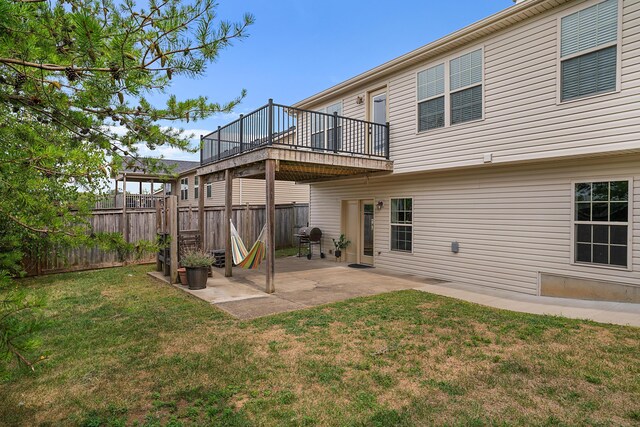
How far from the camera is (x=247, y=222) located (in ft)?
41.8

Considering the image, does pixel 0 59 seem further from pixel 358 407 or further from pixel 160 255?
pixel 160 255

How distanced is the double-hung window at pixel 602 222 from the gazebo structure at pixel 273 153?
410 centimetres

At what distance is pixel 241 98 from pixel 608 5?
20.5 feet

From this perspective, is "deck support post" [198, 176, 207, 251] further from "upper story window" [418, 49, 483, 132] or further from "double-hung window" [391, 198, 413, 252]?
"upper story window" [418, 49, 483, 132]

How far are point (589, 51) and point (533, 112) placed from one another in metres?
1.16

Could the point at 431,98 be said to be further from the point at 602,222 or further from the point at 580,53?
the point at 602,222

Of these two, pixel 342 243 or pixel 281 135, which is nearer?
pixel 281 135

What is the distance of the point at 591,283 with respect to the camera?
618 centimetres

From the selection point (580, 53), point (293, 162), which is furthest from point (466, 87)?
point (293, 162)

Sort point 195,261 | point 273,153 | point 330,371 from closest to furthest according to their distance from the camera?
point 330,371
point 273,153
point 195,261

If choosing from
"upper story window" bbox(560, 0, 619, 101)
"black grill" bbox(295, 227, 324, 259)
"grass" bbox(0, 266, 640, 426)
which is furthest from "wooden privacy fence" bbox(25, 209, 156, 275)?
"upper story window" bbox(560, 0, 619, 101)

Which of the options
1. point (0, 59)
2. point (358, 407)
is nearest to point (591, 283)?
point (358, 407)

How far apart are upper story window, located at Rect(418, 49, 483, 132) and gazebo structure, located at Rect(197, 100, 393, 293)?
1.22 m

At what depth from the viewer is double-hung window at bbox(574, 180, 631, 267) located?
5836 mm
